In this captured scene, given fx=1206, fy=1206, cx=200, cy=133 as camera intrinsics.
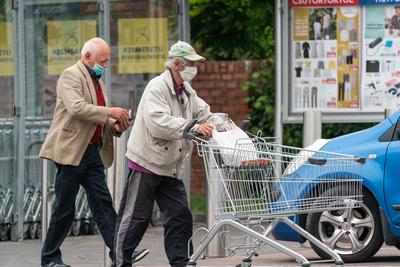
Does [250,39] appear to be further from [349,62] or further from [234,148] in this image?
[234,148]

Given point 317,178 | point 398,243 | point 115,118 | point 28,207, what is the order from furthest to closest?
1. point 28,207
2. point 398,243
3. point 115,118
4. point 317,178

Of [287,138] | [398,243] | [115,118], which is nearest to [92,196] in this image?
[115,118]

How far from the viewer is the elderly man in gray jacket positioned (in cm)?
870

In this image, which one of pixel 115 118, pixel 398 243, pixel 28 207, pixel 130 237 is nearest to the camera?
pixel 130 237

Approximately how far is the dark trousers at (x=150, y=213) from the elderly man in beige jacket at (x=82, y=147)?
0.74m

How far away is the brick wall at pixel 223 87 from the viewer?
16.7 meters

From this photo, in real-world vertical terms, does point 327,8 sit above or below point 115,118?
above

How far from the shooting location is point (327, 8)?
13500mm

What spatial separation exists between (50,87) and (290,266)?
4.15 meters

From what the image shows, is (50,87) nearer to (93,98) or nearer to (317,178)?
(93,98)

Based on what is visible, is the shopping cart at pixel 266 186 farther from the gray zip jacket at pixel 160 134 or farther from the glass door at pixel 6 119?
the glass door at pixel 6 119

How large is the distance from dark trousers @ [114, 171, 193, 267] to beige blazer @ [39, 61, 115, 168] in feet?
2.49

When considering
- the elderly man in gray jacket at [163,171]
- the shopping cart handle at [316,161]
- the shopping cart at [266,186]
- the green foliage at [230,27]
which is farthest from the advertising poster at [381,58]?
the shopping cart handle at [316,161]

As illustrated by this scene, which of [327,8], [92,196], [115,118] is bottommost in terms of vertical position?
[92,196]
